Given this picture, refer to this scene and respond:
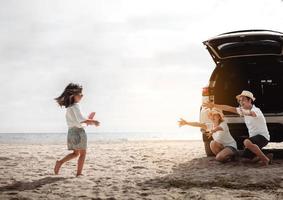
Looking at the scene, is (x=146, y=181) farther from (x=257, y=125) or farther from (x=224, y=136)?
(x=257, y=125)

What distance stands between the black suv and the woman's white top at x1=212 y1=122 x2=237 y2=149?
0.30 ft

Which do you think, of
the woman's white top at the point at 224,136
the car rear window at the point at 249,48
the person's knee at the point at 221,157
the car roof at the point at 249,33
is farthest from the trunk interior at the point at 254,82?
the person's knee at the point at 221,157

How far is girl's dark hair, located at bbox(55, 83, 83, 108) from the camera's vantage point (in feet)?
20.4

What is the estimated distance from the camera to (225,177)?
224 inches

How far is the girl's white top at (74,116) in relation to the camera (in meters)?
6.14

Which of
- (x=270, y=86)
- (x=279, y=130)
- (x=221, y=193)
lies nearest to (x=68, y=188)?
→ (x=221, y=193)

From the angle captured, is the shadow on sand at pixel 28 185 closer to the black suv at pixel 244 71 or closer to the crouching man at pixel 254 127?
the black suv at pixel 244 71

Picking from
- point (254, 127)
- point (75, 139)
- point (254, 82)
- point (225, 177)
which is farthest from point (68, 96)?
point (254, 82)

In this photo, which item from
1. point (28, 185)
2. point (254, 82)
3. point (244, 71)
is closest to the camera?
point (28, 185)

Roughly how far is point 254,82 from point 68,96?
447 cm

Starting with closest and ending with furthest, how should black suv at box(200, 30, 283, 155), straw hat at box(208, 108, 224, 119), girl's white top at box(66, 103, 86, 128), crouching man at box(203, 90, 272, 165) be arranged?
girl's white top at box(66, 103, 86, 128), crouching man at box(203, 90, 272, 165), black suv at box(200, 30, 283, 155), straw hat at box(208, 108, 224, 119)

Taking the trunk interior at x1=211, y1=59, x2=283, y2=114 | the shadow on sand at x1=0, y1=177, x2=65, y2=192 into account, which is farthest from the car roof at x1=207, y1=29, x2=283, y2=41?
the shadow on sand at x1=0, y1=177, x2=65, y2=192

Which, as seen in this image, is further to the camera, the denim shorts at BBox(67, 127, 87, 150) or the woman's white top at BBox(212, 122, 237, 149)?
the woman's white top at BBox(212, 122, 237, 149)

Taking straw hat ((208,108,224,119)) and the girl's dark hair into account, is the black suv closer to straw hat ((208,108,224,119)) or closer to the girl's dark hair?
straw hat ((208,108,224,119))
